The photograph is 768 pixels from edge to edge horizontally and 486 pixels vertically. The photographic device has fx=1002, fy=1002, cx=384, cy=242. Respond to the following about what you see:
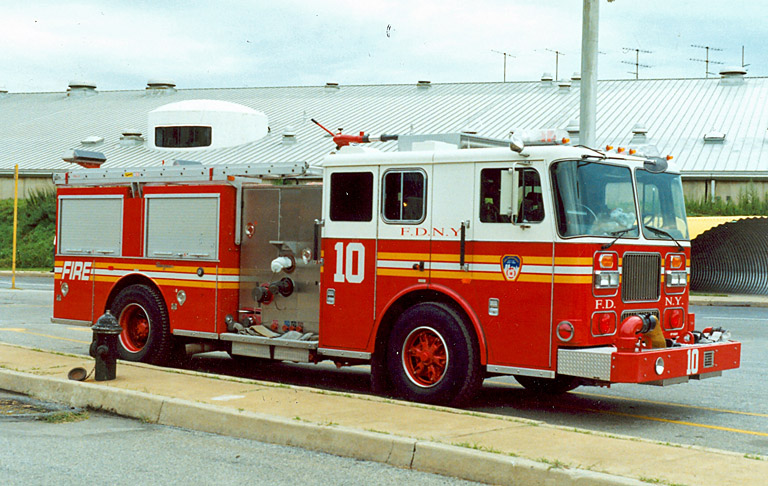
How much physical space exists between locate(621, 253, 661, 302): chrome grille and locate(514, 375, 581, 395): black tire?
1464 mm

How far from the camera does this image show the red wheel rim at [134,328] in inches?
509

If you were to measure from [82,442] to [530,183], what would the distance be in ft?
15.0

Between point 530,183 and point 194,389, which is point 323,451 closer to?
point 194,389

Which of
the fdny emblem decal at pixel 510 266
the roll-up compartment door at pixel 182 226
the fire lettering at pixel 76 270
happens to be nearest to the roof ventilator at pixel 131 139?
the fire lettering at pixel 76 270

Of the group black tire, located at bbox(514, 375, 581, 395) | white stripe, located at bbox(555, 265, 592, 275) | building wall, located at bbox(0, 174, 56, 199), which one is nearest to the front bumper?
white stripe, located at bbox(555, 265, 592, 275)

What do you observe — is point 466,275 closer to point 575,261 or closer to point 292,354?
point 575,261

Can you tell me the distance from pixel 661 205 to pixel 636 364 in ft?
6.78

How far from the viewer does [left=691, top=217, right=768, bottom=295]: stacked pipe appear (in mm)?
A: 29188

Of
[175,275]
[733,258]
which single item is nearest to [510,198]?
[175,275]

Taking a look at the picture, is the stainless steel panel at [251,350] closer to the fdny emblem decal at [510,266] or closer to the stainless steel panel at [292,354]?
the stainless steel panel at [292,354]

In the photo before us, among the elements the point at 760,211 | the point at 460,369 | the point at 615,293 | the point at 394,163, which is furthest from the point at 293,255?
the point at 760,211

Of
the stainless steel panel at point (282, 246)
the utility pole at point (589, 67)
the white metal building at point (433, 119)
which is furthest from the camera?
the white metal building at point (433, 119)

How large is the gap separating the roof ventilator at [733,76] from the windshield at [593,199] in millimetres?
38166

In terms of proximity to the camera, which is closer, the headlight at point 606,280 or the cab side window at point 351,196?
the headlight at point 606,280
